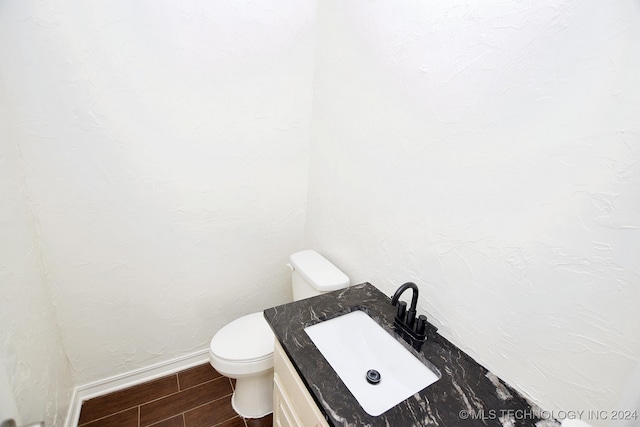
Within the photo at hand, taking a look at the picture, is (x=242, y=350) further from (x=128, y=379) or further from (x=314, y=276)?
(x=128, y=379)

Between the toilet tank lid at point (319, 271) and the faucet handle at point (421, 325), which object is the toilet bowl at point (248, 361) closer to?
the toilet tank lid at point (319, 271)

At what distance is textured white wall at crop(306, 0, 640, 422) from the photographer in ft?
1.96

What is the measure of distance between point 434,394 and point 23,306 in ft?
4.69

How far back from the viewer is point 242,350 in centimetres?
136

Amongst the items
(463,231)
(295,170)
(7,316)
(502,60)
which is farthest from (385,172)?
(7,316)

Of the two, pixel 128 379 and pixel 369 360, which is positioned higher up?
pixel 369 360

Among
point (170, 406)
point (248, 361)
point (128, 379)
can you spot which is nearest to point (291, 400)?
point (248, 361)

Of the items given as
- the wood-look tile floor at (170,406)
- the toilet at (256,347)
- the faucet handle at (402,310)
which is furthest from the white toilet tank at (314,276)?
the wood-look tile floor at (170,406)

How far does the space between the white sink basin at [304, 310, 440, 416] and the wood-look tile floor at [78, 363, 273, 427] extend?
2.74 feet

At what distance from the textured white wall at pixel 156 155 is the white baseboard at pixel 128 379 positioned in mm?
48

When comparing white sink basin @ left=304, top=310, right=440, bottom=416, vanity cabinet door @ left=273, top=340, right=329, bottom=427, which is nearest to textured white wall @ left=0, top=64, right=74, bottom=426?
vanity cabinet door @ left=273, top=340, right=329, bottom=427

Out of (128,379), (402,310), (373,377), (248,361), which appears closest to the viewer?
(373,377)

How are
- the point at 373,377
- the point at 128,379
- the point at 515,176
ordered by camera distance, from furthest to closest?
the point at 128,379, the point at 373,377, the point at 515,176

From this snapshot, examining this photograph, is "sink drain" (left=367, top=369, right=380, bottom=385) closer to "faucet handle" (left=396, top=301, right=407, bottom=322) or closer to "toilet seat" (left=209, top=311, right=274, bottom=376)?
"faucet handle" (left=396, top=301, right=407, bottom=322)
